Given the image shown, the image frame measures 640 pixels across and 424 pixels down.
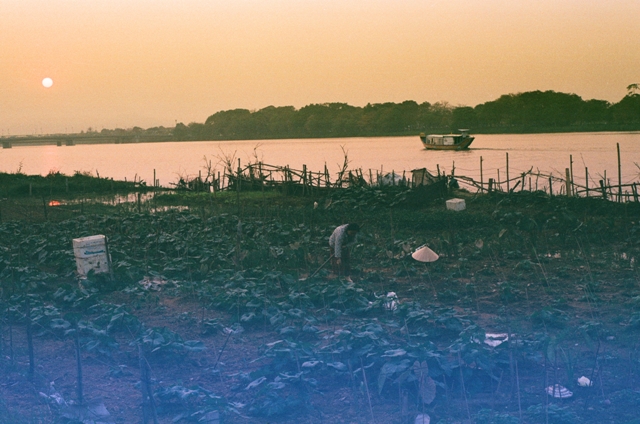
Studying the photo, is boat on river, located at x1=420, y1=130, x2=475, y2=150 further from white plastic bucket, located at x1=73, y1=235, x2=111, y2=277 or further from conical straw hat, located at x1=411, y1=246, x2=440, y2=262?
white plastic bucket, located at x1=73, y1=235, x2=111, y2=277

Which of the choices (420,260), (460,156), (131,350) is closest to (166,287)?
(131,350)

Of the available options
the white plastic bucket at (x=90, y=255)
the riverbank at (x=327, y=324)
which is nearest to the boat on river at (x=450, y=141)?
the riverbank at (x=327, y=324)

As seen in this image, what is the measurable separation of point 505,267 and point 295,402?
6.07 metres

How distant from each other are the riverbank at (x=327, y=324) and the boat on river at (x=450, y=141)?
5969cm

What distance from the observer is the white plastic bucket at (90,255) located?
9.27 metres

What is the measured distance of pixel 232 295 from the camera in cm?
786

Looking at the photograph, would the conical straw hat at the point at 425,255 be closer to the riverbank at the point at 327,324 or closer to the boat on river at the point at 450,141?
the riverbank at the point at 327,324

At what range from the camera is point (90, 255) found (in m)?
9.34

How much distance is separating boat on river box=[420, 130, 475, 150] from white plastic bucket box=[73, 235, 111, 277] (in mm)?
65248

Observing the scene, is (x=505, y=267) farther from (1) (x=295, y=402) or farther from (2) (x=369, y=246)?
(1) (x=295, y=402)

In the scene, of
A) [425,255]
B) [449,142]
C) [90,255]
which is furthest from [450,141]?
[90,255]

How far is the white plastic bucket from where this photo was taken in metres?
9.27

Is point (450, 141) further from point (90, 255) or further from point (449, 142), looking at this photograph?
point (90, 255)

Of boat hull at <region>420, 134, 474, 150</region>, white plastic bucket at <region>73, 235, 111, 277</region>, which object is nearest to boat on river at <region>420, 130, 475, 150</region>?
boat hull at <region>420, 134, 474, 150</region>
